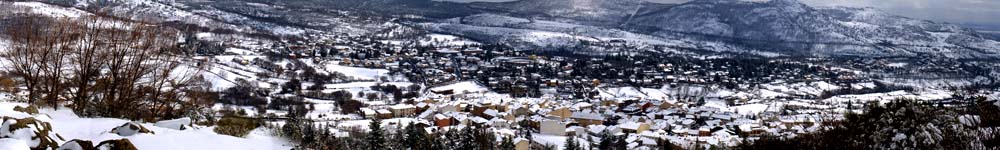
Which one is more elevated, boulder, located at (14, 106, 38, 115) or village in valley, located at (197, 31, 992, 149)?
boulder, located at (14, 106, 38, 115)

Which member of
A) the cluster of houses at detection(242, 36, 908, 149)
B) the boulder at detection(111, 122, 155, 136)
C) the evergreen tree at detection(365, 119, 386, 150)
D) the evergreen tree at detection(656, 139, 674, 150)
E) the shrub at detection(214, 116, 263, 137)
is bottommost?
the cluster of houses at detection(242, 36, 908, 149)

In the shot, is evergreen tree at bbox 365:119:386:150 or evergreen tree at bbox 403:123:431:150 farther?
evergreen tree at bbox 403:123:431:150

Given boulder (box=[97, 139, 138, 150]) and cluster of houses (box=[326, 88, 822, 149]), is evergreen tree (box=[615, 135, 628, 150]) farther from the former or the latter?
boulder (box=[97, 139, 138, 150])

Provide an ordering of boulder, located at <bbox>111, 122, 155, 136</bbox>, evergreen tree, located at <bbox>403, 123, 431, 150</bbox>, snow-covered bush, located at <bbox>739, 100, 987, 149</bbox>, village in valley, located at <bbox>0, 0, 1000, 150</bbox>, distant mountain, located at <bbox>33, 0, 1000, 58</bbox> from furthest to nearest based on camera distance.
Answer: distant mountain, located at <bbox>33, 0, 1000, 58</bbox> < evergreen tree, located at <bbox>403, 123, 431, 150</bbox> < village in valley, located at <bbox>0, 0, 1000, 150</bbox> < snow-covered bush, located at <bbox>739, 100, 987, 149</bbox> < boulder, located at <bbox>111, 122, 155, 136</bbox>

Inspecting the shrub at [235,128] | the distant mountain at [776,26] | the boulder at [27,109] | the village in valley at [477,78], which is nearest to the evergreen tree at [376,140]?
the village in valley at [477,78]

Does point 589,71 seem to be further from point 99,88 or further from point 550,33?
point 99,88

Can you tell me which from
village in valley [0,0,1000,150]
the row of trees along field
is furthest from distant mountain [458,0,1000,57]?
the row of trees along field

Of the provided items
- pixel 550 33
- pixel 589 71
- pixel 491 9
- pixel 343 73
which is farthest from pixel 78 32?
pixel 491 9

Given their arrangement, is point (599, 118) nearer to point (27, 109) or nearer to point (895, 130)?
point (895, 130)
